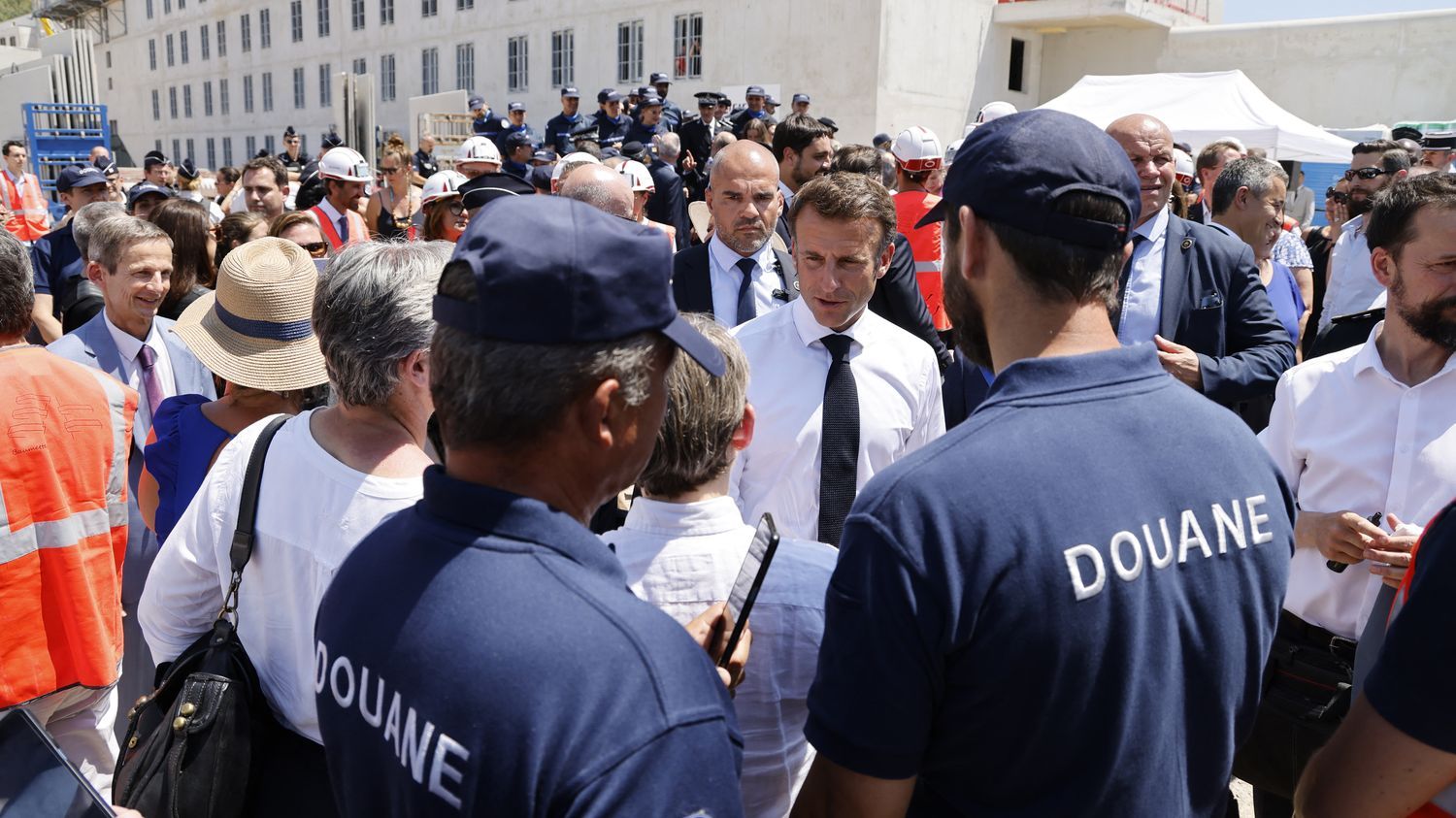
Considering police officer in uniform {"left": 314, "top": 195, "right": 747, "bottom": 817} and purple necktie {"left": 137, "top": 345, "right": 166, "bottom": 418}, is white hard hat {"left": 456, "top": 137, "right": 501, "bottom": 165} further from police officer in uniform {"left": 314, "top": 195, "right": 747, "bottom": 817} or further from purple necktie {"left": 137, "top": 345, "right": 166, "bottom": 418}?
police officer in uniform {"left": 314, "top": 195, "right": 747, "bottom": 817}

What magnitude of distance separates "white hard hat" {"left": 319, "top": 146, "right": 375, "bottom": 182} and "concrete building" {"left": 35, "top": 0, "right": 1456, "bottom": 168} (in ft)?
Answer: 50.6

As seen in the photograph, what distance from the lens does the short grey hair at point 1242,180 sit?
5324mm

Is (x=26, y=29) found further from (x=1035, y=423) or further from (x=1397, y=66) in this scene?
(x=1035, y=423)

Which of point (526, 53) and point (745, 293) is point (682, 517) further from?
point (526, 53)

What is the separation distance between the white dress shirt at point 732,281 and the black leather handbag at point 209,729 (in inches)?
101

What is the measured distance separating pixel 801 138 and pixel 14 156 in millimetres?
Answer: 11047

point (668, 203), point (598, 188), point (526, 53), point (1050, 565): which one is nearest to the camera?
point (1050, 565)

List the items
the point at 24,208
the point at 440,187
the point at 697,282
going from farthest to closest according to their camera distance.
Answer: the point at 24,208, the point at 440,187, the point at 697,282

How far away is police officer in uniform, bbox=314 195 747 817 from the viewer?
1.11 metres

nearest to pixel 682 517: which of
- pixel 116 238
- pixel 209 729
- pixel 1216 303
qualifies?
pixel 209 729

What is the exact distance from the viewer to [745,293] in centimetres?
452

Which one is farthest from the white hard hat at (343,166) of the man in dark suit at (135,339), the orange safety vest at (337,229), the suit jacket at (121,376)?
the suit jacket at (121,376)

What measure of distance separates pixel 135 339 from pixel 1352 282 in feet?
20.9

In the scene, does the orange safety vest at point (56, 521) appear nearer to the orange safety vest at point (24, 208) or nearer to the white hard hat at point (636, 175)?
the white hard hat at point (636, 175)
